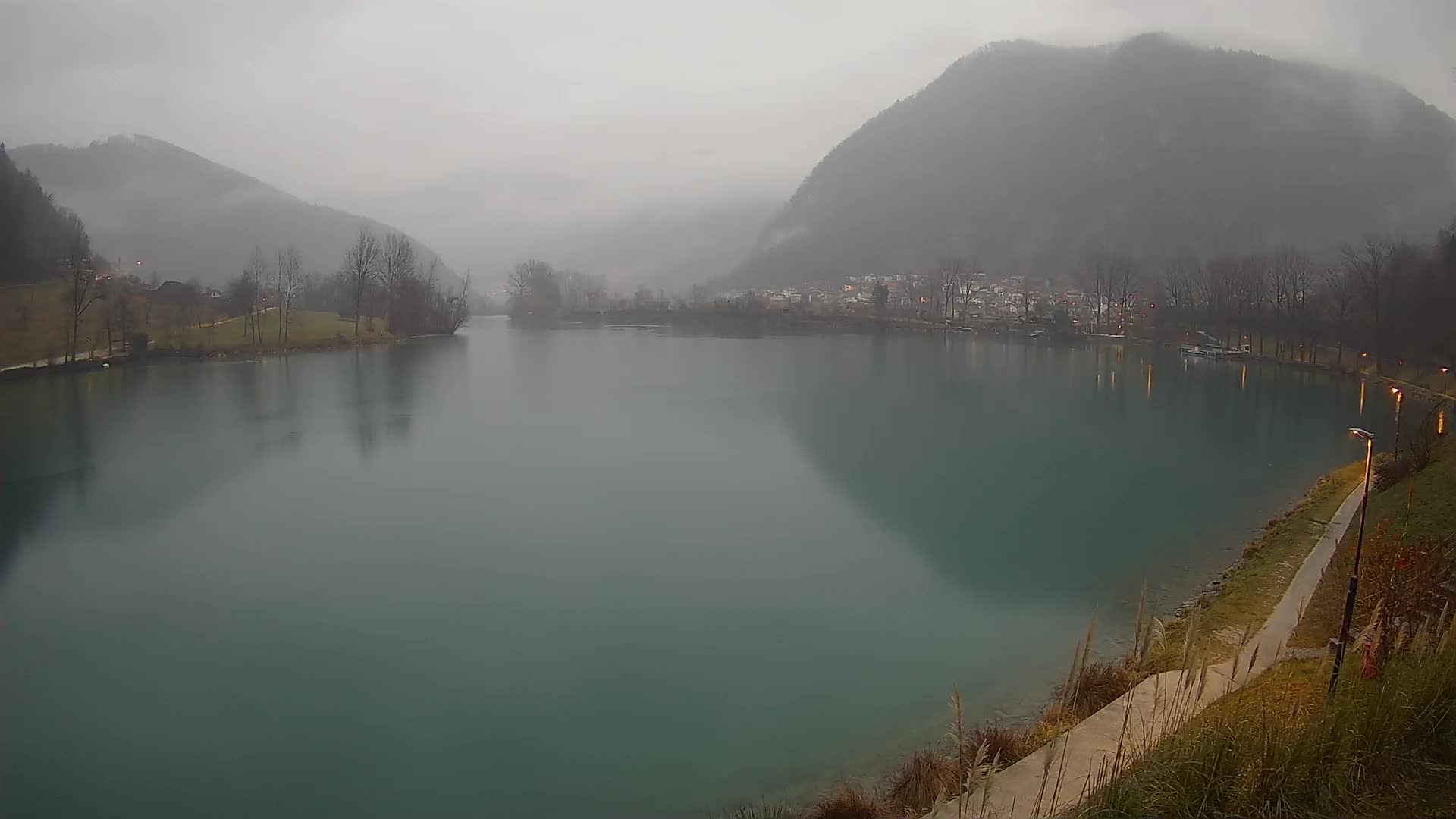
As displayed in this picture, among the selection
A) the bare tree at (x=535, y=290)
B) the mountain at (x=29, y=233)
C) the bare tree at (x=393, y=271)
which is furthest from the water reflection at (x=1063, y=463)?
the bare tree at (x=535, y=290)

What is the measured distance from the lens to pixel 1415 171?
79.6 metres

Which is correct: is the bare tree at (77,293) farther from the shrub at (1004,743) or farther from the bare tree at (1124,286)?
the bare tree at (1124,286)

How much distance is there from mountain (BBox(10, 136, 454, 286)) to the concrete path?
294 ft

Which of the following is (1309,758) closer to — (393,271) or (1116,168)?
(393,271)

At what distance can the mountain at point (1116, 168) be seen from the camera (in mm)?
81250

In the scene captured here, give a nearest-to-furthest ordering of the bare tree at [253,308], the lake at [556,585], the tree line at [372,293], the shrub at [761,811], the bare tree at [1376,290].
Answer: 1. the shrub at [761,811]
2. the lake at [556,585]
3. the bare tree at [1376,290]
4. the bare tree at [253,308]
5. the tree line at [372,293]

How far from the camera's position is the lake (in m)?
5.74

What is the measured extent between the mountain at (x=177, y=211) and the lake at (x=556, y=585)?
250ft

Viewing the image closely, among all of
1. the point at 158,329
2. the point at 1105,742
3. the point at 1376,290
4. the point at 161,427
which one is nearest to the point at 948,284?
the point at 1376,290

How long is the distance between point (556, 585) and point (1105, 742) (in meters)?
6.15

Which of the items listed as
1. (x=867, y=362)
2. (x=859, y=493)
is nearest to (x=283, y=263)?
(x=867, y=362)

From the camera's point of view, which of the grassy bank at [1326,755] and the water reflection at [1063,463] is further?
the water reflection at [1063,463]

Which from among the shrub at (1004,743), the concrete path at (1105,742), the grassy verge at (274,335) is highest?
the grassy verge at (274,335)

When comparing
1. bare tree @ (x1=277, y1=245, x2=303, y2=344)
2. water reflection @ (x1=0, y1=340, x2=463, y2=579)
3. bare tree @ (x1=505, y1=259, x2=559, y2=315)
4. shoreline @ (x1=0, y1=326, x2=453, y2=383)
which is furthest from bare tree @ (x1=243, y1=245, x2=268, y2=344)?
bare tree @ (x1=505, y1=259, x2=559, y2=315)
